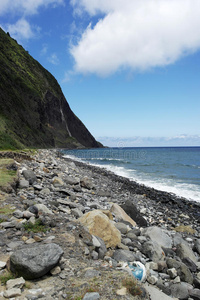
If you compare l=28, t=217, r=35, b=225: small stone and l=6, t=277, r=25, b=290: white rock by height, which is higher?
l=28, t=217, r=35, b=225: small stone

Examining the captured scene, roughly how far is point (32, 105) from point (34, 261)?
280 feet

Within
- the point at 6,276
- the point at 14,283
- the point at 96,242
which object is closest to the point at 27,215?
the point at 96,242

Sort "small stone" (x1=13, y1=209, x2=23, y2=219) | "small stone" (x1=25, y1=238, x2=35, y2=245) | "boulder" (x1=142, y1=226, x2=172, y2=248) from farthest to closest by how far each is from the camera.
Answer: "boulder" (x1=142, y1=226, x2=172, y2=248)
"small stone" (x1=13, y1=209, x2=23, y2=219)
"small stone" (x1=25, y1=238, x2=35, y2=245)

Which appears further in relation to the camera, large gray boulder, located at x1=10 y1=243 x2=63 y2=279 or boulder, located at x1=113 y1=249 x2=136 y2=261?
boulder, located at x1=113 y1=249 x2=136 y2=261

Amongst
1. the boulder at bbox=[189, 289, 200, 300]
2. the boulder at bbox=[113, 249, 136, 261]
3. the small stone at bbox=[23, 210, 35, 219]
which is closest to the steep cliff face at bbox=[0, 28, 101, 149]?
the small stone at bbox=[23, 210, 35, 219]

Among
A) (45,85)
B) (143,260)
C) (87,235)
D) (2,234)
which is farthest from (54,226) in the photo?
(45,85)

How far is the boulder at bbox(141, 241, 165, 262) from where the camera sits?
6.17m

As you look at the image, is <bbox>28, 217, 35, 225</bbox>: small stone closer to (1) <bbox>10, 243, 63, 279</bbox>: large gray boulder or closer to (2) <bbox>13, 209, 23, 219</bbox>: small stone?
(2) <bbox>13, 209, 23, 219</bbox>: small stone

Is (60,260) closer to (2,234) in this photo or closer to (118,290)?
(118,290)

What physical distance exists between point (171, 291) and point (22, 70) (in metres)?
101

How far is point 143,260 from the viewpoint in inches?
227

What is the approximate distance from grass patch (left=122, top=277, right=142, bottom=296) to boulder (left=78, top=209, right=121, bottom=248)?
238 cm

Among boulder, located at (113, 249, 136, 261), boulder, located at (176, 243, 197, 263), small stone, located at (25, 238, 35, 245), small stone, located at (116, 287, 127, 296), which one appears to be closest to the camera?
small stone, located at (116, 287, 127, 296)

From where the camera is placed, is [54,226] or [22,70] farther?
[22,70]
